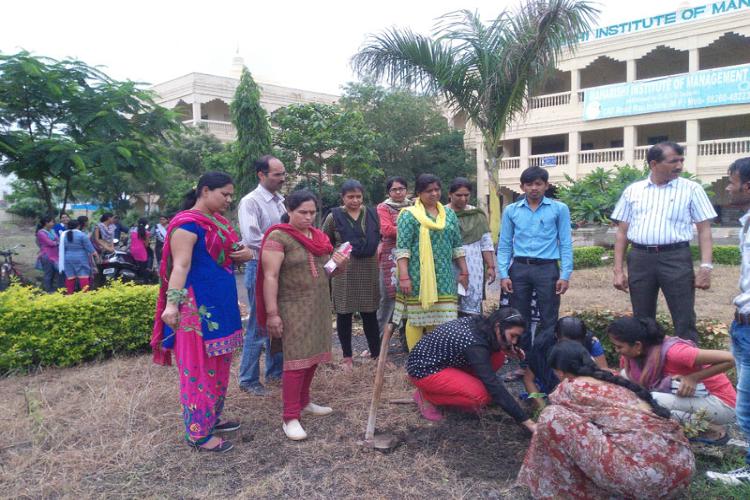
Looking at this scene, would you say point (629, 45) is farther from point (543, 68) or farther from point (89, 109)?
point (89, 109)

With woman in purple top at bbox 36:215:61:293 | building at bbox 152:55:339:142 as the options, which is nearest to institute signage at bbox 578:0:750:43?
building at bbox 152:55:339:142

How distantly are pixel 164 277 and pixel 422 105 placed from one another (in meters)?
20.7

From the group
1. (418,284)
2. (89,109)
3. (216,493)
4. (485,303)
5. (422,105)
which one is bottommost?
(216,493)

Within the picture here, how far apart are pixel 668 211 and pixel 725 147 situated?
61.6ft

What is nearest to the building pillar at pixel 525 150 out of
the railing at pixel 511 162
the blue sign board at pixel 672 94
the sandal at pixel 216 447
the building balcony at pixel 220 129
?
the railing at pixel 511 162

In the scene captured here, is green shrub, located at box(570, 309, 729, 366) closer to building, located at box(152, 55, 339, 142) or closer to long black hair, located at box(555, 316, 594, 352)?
long black hair, located at box(555, 316, 594, 352)

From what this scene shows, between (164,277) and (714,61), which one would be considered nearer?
(164,277)

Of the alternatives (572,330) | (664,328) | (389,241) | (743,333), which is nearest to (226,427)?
(389,241)

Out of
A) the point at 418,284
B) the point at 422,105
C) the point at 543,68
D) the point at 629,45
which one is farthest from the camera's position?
the point at 422,105

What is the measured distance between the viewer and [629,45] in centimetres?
2112

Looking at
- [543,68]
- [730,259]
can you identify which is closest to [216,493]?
[543,68]

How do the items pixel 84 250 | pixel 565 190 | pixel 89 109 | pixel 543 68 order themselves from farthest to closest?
pixel 565 190, pixel 89 109, pixel 84 250, pixel 543 68

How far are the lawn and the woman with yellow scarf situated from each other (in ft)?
1.97

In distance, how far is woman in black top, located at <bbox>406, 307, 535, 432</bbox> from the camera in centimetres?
303
